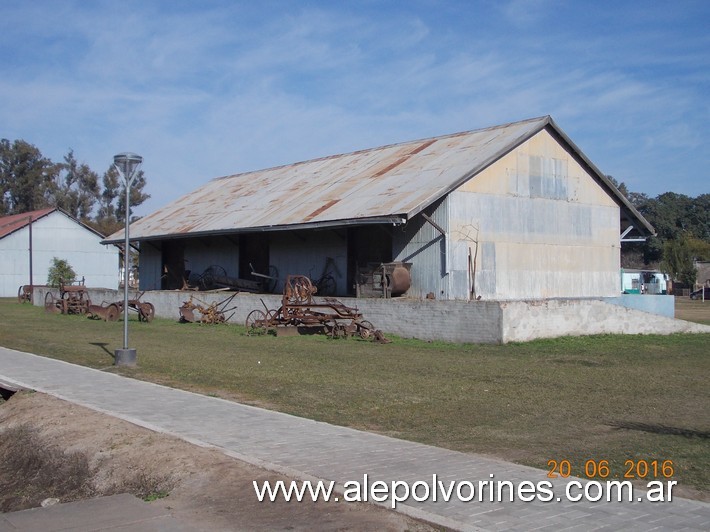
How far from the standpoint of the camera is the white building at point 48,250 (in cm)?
5659

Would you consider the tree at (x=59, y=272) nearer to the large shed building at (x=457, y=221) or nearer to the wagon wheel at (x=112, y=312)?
the large shed building at (x=457, y=221)

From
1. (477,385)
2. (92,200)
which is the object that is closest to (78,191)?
(92,200)

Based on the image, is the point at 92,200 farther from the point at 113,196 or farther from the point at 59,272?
the point at 59,272

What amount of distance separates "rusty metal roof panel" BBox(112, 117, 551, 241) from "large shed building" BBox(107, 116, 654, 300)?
8 centimetres

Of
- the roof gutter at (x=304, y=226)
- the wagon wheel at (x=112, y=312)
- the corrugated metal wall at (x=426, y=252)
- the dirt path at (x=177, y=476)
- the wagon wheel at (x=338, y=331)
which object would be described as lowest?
the dirt path at (x=177, y=476)

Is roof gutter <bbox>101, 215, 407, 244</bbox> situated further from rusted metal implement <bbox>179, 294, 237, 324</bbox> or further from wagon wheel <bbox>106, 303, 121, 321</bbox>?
wagon wheel <bbox>106, 303, 121, 321</bbox>

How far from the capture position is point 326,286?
28.9m

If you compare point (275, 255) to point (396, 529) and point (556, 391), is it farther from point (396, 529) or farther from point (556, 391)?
point (396, 529)

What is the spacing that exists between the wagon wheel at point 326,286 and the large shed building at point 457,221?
9.6 inches

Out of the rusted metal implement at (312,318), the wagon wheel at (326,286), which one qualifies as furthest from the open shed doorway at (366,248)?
the rusted metal implement at (312,318)

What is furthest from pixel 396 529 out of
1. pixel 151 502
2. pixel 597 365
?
pixel 597 365

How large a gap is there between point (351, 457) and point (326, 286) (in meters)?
21.1

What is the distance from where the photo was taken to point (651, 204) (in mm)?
97750

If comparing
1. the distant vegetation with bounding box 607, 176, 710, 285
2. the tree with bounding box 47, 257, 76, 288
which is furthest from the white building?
the distant vegetation with bounding box 607, 176, 710, 285
